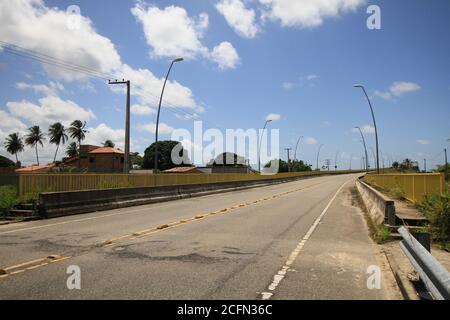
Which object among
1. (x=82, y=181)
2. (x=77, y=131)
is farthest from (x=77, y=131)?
(x=82, y=181)

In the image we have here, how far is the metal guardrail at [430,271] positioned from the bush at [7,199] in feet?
46.1

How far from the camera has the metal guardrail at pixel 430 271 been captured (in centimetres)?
468

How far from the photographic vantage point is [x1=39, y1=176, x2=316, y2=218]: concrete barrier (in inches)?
640

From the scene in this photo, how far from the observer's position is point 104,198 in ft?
65.1

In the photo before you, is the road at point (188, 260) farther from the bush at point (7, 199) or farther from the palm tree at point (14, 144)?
the palm tree at point (14, 144)

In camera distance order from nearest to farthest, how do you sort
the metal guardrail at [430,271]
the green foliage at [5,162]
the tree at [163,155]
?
the metal guardrail at [430,271]
the green foliage at [5,162]
the tree at [163,155]

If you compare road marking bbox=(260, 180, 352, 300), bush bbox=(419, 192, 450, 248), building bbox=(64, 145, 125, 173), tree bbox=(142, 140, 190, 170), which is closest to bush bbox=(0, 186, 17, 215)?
road marking bbox=(260, 180, 352, 300)

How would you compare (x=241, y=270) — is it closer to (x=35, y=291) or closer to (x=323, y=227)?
(x=35, y=291)

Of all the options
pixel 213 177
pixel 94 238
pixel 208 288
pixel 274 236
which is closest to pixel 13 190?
pixel 94 238

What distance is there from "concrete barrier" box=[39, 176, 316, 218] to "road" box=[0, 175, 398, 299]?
1.87m

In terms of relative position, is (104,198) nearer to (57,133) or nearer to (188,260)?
(188,260)

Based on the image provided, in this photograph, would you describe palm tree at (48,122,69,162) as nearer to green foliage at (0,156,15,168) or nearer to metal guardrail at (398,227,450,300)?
green foliage at (0,156,15,168)

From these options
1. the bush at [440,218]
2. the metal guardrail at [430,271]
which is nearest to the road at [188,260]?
the metal guardrail at [430,271]

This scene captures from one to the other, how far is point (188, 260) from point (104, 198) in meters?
12.6
